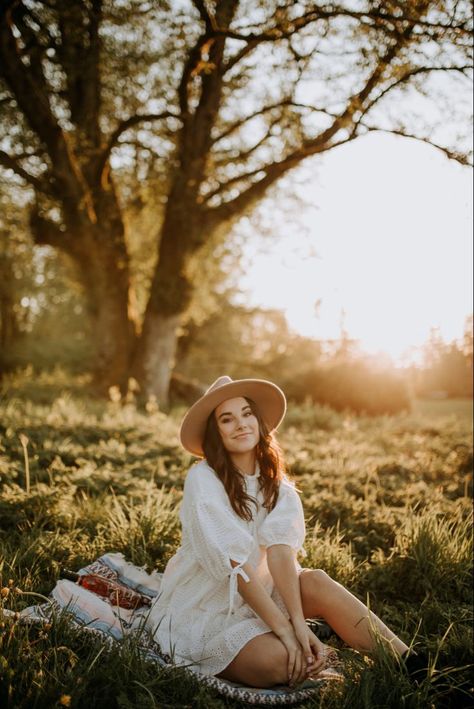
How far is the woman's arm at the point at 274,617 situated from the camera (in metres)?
2.55

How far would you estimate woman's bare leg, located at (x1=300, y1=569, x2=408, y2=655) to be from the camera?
2.70 metres

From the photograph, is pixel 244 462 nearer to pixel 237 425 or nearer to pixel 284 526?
pixel 237 425

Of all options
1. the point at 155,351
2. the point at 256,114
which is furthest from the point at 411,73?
the point at 155,351

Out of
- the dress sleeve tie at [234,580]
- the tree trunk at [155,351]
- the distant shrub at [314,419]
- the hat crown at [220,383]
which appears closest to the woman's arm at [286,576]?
the dress sleeve tie at [234,580]

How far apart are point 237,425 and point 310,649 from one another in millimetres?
1235

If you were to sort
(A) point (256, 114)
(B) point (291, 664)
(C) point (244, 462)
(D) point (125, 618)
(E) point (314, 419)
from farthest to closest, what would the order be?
(E) point (314, 419), (A) point (256, 114), (C) point (244, 462), (D) point (125, 618), (B) point (291, 664)

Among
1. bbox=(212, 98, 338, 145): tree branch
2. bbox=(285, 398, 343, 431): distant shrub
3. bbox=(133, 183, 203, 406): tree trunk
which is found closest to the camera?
bbox=(212, 98, 338, 145): tree branch

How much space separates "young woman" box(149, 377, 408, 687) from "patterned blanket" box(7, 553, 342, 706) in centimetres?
7

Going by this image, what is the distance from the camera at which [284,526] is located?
9.55ft

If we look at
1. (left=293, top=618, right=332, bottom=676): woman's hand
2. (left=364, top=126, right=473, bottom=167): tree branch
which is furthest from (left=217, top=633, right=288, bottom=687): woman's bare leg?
(left=364, top=126, right=473, bottom=167): tree branch

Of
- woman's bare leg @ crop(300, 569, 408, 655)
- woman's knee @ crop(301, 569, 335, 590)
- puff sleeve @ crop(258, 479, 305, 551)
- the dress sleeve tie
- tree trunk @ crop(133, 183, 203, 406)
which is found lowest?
woman's bare leg @ crop(300, 569, 408, 655)

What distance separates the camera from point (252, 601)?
2.66 meters

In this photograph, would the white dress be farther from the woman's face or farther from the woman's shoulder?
the woman's face

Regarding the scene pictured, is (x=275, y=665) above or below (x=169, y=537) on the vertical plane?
below
